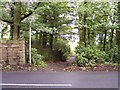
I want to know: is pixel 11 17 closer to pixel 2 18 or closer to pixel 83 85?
pixel 2 18

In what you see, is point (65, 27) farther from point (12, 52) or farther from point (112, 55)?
point (12, 52)

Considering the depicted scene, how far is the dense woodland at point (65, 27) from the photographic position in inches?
A: 222

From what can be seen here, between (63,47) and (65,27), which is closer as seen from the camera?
(65,27)

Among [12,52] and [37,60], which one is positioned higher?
[12,52]

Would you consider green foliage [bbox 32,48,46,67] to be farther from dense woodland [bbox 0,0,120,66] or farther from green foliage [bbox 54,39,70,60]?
green foliage [bbox 54,39,70,60]

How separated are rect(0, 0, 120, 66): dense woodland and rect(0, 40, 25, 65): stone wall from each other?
226 mm

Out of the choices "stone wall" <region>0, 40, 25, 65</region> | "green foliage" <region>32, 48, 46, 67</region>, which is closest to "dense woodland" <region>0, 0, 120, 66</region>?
"green foliage" <region>32, 48, 46, 67</region>

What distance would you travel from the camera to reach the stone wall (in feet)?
17.7

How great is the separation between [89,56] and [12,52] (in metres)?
2.01

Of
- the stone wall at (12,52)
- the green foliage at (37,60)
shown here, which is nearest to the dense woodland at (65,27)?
the green foliage at (37,60)

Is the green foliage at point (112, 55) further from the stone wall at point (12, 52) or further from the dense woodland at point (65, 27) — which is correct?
the stone wall at point (12, 52)

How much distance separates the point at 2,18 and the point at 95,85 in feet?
10.8

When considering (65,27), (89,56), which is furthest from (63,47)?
(89,56)

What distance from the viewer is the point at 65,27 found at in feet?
21.3
